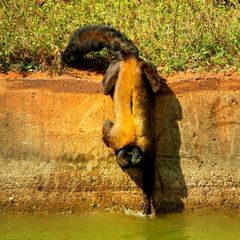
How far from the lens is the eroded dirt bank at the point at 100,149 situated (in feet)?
25.1

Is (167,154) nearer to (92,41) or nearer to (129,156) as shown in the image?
(129,156)

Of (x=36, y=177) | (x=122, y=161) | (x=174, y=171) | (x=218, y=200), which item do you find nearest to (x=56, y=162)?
(x=36, y=177)

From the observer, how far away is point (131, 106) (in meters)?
7.57

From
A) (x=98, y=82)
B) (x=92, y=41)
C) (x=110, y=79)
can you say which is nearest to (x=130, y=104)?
(x=110, y=79)

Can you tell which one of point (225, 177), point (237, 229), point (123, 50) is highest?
point (123, 50)

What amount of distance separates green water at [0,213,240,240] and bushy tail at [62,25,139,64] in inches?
69.5

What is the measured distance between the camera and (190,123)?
7.68 m

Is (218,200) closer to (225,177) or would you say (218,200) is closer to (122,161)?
(225,177)

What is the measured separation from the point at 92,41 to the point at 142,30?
980mm

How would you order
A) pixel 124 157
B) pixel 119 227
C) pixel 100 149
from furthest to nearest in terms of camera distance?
pixel 100 149 → pixel 124 157 → pixel 119 227

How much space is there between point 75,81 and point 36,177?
111cm

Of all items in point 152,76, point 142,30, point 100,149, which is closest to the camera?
point 152,76

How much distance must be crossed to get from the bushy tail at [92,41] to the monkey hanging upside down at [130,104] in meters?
0.05

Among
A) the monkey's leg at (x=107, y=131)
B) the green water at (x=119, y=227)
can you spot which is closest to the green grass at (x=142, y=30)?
the monkey's leg at (x=107, y=131)
